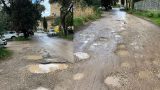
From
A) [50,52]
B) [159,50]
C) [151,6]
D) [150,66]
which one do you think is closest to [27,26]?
[50,52]

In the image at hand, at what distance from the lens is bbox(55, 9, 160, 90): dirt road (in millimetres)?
9461

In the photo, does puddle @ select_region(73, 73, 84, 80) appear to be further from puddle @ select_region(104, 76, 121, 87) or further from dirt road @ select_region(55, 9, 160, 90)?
puddle @ select_region(104, 76, 121, 87)

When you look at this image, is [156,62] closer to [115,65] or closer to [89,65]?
[115,65]

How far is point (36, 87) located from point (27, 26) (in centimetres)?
1246

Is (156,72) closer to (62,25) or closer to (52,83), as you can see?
(52,83)

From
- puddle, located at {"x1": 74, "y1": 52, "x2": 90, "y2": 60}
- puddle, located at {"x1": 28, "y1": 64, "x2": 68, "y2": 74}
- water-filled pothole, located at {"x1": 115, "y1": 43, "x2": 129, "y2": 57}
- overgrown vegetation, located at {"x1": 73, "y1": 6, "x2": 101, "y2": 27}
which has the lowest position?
puddle, located at {"x1": 28, "y1": 64, "x2": 68, "y2": 74}

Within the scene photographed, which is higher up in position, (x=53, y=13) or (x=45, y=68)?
(x=53, y=13)

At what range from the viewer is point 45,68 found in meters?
11.5

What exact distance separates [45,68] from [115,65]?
2.34 m

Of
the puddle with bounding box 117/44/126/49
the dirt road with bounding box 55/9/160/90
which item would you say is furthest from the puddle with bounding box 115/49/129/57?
the puddle with bounding box 117/44/126/49

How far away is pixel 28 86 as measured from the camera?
962 cm

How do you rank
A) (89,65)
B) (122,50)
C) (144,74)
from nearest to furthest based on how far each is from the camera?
(144,74)
(89,65)
(122,50)

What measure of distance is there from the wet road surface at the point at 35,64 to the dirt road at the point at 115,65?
0.46 metres

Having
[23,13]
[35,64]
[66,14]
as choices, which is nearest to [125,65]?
[35,64]
